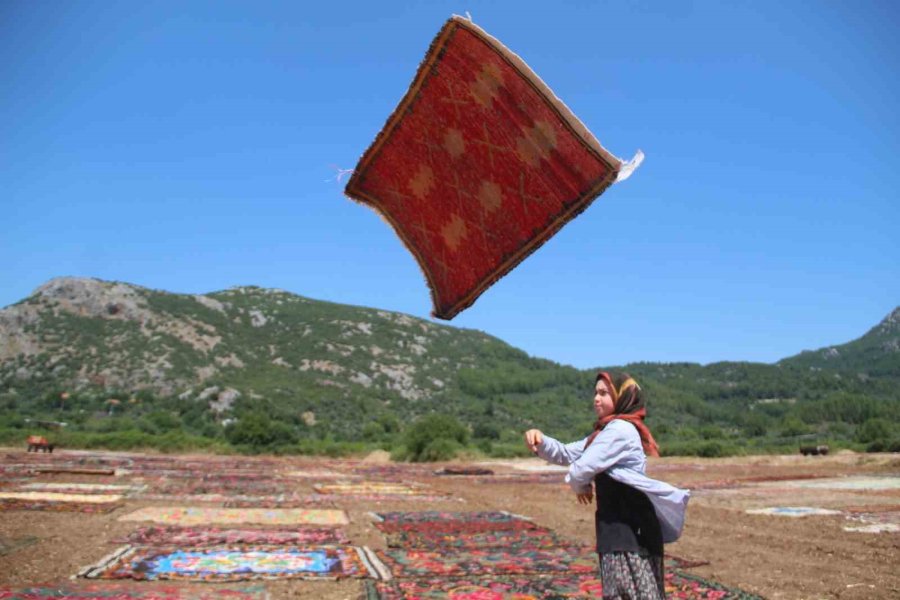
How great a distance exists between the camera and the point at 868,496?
1295 centimetres

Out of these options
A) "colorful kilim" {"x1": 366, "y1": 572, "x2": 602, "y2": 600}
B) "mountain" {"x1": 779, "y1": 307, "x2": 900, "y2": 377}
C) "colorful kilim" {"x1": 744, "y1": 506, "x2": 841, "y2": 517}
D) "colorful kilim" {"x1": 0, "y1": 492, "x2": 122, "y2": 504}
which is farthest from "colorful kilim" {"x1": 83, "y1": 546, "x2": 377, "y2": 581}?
"mountain" {"x1": 779, "y1": 307, "x2": 900, "y2": 377}

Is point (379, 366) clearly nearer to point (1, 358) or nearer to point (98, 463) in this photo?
point (1, 358)

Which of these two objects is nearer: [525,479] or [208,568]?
[208,568]

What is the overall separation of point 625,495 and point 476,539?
19.6ft

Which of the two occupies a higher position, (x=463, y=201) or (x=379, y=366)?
(x=379, y=366)

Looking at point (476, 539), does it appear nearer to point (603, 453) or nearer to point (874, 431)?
point (603, 453)

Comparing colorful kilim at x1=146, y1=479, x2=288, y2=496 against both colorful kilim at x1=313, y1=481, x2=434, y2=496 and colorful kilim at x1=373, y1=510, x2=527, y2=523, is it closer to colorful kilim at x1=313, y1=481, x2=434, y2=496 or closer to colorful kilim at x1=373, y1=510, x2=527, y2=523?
colorful kilim at x1=313, y1=481, x2=434, y2=496

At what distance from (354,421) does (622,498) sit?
42.6m

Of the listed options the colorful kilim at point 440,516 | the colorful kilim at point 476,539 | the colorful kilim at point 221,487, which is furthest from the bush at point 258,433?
the colorful kilim at point 476,539

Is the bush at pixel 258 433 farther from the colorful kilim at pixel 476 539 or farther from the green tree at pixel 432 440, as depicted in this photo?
the colorful kilim at pixel 476 539

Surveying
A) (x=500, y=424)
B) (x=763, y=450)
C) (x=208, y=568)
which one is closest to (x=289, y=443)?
(x=500, y=424)

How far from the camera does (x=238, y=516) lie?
9422 millimetres

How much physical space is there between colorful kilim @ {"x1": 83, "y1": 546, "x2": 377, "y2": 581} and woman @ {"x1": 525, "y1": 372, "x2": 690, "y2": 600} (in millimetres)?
3727

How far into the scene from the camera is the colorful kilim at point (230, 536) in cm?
704
